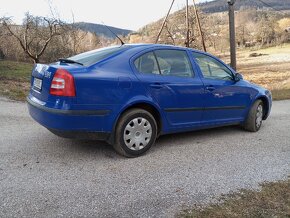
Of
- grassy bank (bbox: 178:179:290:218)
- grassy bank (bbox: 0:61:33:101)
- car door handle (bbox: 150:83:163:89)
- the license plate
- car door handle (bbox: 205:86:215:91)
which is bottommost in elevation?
grassy bank (bbox: 178:179:290:218)

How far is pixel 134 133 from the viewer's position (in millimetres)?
4551

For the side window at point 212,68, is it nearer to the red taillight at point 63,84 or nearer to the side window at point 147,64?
the side window at point 147,64

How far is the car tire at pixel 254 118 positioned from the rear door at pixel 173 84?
4.64 ft

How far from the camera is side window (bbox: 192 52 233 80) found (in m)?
5.45

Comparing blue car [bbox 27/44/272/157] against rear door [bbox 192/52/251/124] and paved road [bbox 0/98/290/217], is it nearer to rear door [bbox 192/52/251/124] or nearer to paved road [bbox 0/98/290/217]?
rear door [bbox 192/52/251/124]

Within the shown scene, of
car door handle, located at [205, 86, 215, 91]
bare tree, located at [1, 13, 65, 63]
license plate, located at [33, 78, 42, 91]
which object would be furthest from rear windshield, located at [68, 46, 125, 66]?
bare tree, located at [1, 13, 65, 63]

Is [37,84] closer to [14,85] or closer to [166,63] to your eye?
[166,63]

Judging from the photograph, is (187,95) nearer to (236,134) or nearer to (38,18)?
(236,134)

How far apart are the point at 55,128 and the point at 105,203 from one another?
138 centimetres

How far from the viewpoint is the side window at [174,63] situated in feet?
16.2

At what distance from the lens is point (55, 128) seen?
4176 mm

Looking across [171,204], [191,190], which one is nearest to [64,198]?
[171,204]

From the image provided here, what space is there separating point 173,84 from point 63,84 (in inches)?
64.2

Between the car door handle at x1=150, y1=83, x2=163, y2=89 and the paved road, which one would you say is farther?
the car door handle at x1=150, y1=83, x2=163, y2=89
